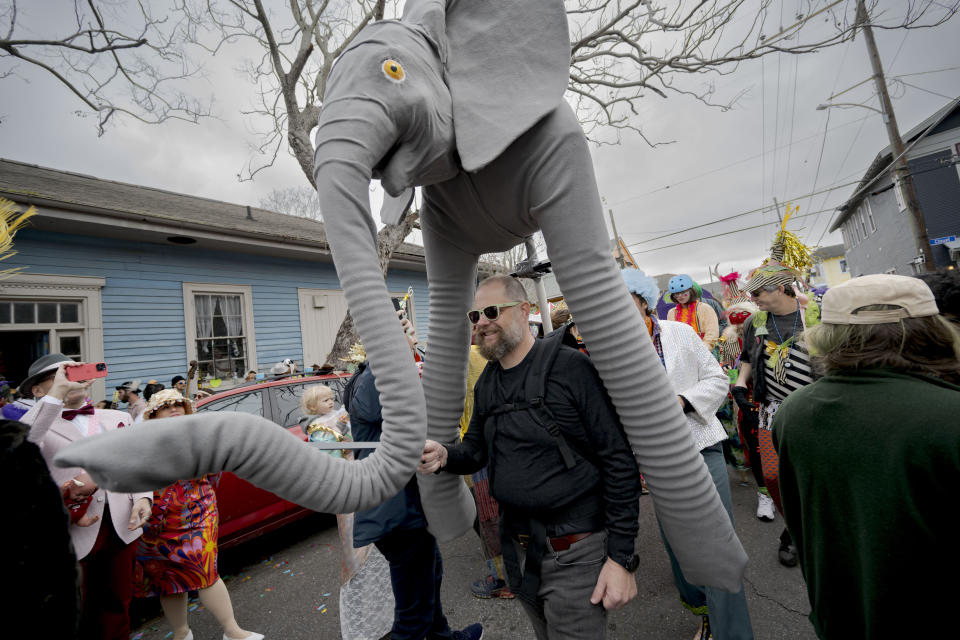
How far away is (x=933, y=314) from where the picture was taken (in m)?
1.29

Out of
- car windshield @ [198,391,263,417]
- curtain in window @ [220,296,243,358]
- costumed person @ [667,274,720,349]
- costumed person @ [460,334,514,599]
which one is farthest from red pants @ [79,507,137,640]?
curtain in window @ [220,296,243,358]

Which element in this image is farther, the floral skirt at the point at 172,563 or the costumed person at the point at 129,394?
the costumed person at the point at 129,394

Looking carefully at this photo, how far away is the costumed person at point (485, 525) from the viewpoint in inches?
93.3

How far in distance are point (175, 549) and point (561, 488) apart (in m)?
2.78

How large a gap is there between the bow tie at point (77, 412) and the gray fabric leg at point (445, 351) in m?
2.38

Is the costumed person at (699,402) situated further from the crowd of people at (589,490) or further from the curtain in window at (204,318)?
the curtain in window at (204,318)

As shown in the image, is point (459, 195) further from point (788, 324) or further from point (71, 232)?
point (71, 232)

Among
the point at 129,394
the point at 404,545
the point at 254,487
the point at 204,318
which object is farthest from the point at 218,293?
the point at 404,545

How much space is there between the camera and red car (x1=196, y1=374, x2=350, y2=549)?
386cm

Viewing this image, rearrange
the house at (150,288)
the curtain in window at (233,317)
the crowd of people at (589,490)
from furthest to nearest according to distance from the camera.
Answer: the curtain in window at (233,317) → the house at (150,288) → the crowd of people at (589,490)

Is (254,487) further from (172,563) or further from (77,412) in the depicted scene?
(77,412)

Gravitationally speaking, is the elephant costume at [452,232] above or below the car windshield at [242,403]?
above

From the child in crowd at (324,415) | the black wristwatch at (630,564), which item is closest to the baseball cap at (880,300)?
the black wristwatch at (630,564)

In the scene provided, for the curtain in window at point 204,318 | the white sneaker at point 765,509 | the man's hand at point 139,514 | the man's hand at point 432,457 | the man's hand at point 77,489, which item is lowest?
the white sneaker at point 765,509
